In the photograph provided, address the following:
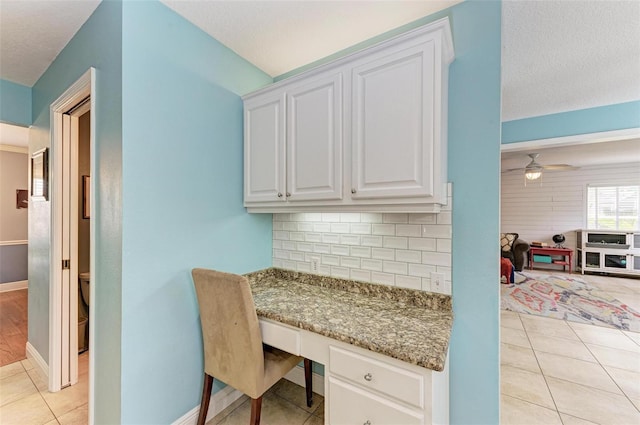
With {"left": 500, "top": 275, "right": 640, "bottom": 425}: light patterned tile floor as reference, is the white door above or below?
above

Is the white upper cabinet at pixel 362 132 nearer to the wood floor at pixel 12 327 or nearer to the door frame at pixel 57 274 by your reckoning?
the door frame at pixel 57 274

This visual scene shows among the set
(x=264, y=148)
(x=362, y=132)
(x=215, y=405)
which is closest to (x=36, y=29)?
(x=264, y=148)

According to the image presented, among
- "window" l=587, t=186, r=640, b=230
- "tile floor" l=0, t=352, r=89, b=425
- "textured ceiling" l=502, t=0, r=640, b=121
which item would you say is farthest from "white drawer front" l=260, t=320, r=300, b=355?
"window" l=587, t=186, r=640, b=230

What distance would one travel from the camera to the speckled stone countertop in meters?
1.16

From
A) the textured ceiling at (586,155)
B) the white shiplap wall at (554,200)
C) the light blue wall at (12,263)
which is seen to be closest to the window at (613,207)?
the white shiplap wall at (554,200)

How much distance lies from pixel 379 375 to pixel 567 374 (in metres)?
2.36

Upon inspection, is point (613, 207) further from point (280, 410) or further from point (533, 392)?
point (280, 410)

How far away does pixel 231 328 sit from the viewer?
59.7 inches

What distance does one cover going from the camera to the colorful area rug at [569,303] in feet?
11.6

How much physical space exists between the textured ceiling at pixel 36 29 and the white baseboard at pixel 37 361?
2.43 meters

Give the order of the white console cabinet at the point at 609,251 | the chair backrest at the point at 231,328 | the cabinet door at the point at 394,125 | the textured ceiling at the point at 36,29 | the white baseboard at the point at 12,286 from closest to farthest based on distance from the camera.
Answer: the cabinet door at the point at 394,125, the chair backrest at the point at 231,328, the textured ceiling at the point at 36,29, the white baseboard at the point at 12,286, the white console cabinet at the point at 609,251

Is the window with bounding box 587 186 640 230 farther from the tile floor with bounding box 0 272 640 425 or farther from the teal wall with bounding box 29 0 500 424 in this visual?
the teal wall with bounding box 29 0 500 424

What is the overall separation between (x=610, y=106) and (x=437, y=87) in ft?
11.2

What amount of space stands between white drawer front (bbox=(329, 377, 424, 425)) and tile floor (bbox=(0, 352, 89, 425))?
1779mm
